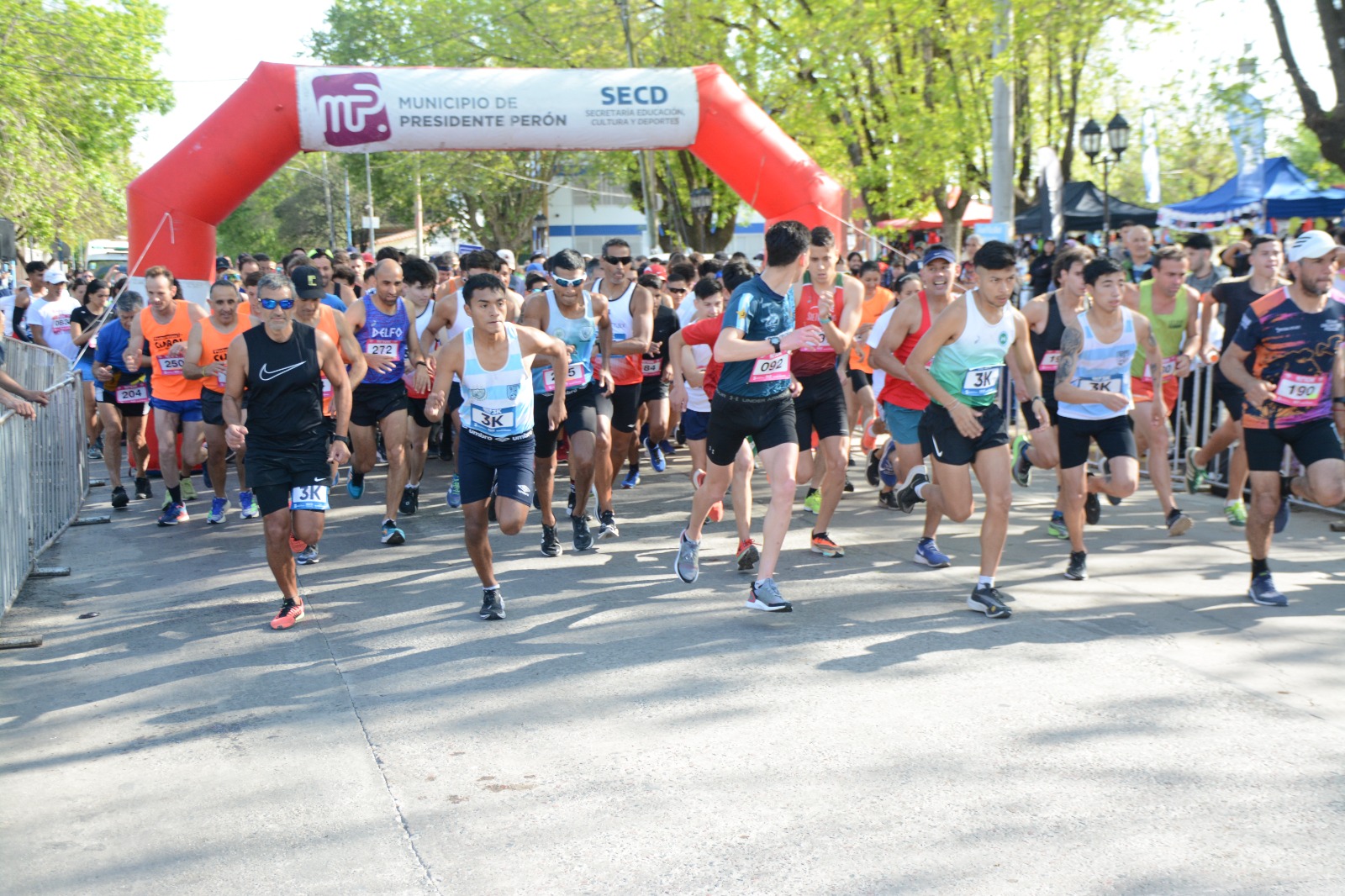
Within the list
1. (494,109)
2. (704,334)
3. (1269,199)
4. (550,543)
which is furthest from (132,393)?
(1269,199)

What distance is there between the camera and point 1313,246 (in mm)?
6574

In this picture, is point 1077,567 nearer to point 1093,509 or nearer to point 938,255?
point 1093,509

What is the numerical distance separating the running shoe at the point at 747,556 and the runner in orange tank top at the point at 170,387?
14.9ft

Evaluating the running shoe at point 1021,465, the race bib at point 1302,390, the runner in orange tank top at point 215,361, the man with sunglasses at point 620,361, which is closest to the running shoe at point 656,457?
the man with sunglasses at point 620,361

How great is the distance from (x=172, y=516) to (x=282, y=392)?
12.3ft

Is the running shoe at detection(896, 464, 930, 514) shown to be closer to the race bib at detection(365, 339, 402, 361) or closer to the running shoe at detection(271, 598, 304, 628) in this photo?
the race bib at detection(365, 339, 402, 361)

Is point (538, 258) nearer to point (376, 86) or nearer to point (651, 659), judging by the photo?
point (376, 86)

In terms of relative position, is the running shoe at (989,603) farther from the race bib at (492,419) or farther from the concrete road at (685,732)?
the race bib at (492,419)

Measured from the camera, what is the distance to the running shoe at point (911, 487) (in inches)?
343

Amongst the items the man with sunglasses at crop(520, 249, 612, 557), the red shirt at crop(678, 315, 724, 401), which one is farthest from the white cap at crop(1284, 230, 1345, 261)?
the man with sunglasses at crop(520, 249, 612, 557)

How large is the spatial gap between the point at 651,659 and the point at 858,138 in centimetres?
1962

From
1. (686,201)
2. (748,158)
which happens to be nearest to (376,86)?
(748,158)

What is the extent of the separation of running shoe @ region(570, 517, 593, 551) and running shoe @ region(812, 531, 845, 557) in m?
1.47

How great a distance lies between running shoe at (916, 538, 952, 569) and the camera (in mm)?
7793
